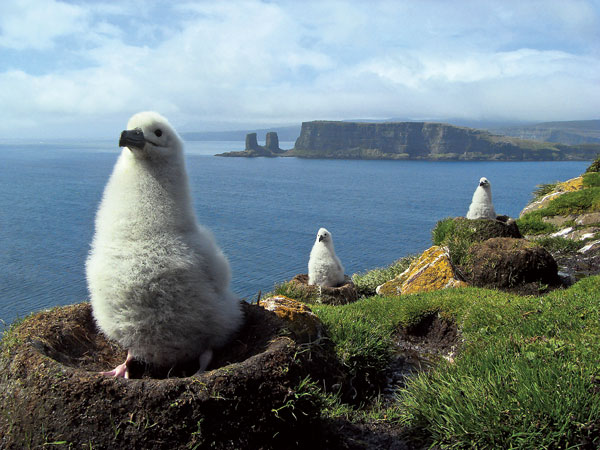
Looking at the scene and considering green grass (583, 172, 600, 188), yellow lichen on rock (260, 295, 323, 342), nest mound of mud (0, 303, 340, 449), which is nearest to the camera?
nest mound of mud (0, 303, 340, 449)

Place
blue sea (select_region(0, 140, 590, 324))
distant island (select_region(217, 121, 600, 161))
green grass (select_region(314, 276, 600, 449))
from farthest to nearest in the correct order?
distant island (select_region(217, 121, 600, 161)) < blue sea (select_region(0, 140, 590, 324)) < green grass (select_region(314, 276, 600, 449))

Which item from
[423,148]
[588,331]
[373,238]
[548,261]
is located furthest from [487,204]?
[423,148]

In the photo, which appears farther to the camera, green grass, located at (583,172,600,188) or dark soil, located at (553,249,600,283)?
green grass, located at (583,172,600,188)

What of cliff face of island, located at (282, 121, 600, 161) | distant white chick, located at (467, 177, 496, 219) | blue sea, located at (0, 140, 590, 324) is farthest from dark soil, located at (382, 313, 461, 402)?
cliff face of island, located at (282, 121, 600, 161)

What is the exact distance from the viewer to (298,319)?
18.5 feet

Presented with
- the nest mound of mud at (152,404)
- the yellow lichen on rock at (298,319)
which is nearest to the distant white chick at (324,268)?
the yellow lichen on rock at (298,319)

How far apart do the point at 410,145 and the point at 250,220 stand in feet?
443

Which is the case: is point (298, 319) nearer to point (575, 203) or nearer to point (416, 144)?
point (575, 203)

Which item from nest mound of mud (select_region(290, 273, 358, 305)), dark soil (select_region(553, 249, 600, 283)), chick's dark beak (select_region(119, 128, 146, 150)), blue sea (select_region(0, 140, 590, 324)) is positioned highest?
chick's dark beak (select_region(119, 128, 146, 150))

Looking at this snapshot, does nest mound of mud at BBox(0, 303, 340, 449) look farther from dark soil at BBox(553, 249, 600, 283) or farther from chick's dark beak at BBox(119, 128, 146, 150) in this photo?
dark soil at BBox(553, 249, 600, 283)

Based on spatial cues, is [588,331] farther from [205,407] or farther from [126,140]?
[126,140]

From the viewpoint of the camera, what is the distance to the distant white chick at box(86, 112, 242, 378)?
358 centimetres

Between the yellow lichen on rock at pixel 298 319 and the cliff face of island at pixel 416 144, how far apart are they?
16251 centimetres

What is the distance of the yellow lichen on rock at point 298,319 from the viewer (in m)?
5.57
